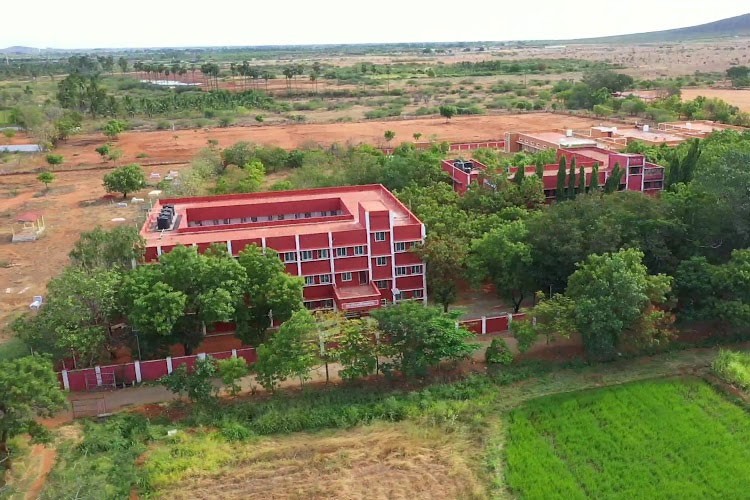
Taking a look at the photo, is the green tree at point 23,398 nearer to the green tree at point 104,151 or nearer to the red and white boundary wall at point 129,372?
the red and white boundary wall at point 129,372

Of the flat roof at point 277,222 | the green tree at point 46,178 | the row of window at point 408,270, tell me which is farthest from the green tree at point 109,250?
the green tree at point 46,178

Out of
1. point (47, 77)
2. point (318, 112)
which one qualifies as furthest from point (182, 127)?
point (47, 77)

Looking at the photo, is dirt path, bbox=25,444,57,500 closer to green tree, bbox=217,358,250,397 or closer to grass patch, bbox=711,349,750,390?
green tree, bbox=217,358,250,397

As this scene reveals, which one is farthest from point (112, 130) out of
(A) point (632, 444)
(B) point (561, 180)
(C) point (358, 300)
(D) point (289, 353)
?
(A) point (632, 444)

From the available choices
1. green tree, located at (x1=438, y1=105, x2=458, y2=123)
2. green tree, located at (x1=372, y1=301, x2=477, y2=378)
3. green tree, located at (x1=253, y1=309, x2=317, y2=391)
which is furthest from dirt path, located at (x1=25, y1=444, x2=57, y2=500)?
green tree, located at (x1=438, y1=105, x2=458, y2=123)

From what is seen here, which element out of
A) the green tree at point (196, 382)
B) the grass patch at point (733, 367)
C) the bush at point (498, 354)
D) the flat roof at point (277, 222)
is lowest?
the grass patch at point (733, 367)
